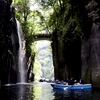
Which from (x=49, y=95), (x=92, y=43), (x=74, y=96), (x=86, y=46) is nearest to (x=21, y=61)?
(x=86, y=46)

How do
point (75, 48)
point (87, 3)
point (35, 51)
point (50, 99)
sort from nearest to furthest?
point (50, 99), point (87, 3), point (75, 48), point (35, 51)

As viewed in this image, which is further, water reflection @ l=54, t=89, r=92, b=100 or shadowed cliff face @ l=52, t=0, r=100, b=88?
shadowed cliff face @ l=52, t=0, r=100, b=88

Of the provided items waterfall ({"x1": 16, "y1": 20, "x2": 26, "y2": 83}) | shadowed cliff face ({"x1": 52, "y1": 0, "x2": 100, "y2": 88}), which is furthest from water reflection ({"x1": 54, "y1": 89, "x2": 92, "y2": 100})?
waterfall ({"x1": 16, "y1": 20, "x2": 26, "y2": 83})

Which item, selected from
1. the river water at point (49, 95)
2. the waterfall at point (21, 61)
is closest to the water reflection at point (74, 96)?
the river water at point (49, 95)

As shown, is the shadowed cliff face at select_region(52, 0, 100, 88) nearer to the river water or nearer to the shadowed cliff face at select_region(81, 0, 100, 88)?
the shadowed cliff face at select_region(81, 0, 100, 88)

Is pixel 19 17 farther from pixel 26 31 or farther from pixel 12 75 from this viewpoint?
pixel 12 75

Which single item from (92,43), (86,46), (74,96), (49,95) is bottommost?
(74,96)

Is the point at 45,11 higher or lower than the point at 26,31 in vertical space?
higher

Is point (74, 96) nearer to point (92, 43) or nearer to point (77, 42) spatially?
point (92, 43)

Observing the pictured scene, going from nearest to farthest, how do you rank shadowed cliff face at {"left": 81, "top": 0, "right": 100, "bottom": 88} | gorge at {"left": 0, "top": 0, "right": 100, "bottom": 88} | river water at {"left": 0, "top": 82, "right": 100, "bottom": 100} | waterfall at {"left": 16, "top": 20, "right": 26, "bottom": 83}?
river water at {"left": 0, "top": 82, "right": 100, "bottom": 100}
shadowed cliff face at {"left": 81, "top": 0, "right": 100, "bottom": 88}
gorge at {"left": 0, "top": 0, "right": 100, "bottom": 88}
waterfall at {"left": 16, "top": 20, "right": 26, "bottom": 83}

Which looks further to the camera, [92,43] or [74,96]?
[92,43]

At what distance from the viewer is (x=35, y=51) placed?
2746 inches

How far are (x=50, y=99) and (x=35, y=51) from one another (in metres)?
49.4

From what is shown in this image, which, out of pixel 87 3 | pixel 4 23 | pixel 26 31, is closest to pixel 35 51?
pixel 26 31
